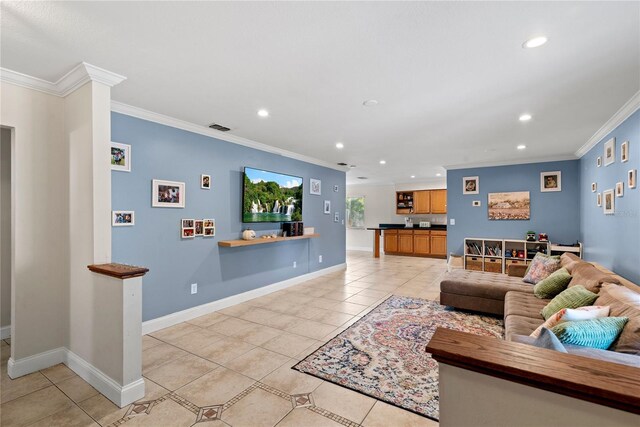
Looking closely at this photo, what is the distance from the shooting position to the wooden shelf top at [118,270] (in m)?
2.13

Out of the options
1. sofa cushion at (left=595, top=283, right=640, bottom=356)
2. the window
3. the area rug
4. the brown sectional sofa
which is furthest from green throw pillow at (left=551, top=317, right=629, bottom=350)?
the window

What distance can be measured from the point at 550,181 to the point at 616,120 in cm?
276

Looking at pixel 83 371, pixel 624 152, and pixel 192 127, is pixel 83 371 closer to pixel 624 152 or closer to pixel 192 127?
pixel 192 127

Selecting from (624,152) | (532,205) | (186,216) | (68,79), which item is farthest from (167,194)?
(532,205)

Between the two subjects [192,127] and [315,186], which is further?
[315,186]

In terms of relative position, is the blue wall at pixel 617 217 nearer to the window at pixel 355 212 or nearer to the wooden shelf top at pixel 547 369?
the wooden shelf top at pixel 547 369

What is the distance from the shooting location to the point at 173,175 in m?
3.69

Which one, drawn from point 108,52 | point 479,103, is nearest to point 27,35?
point 108,52

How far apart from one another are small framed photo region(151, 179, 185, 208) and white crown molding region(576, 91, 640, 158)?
4.90 meters

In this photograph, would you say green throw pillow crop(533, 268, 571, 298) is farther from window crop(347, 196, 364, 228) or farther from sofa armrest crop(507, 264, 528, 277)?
window crop(347, 196, 364, 228)

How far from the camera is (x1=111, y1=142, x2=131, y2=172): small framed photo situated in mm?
3139

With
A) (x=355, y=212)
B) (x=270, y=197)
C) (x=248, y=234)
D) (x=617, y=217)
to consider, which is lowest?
(x=248, y=234)

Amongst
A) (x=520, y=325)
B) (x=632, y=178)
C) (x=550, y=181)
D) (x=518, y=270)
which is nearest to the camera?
(x=520, y=325)

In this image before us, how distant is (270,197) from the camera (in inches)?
199
